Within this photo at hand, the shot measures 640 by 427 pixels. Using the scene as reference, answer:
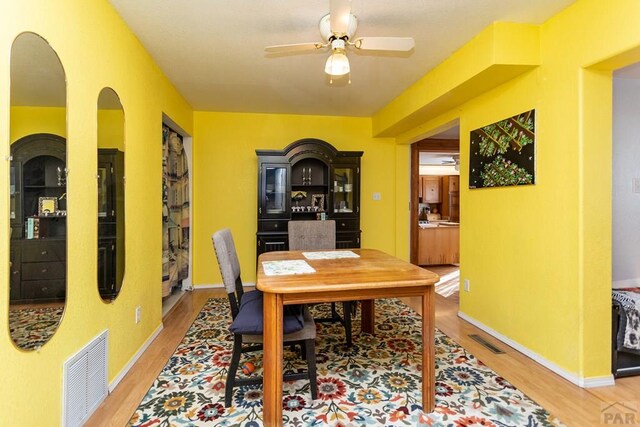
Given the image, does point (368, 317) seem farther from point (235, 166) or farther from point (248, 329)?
point (235, 166)

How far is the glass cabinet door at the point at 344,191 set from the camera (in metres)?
4.40

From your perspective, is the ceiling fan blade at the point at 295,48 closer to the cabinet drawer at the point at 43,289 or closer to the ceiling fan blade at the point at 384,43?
the ceiling fan blade at the point at 384,43

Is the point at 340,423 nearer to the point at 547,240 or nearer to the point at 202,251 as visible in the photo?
the point at 547,240

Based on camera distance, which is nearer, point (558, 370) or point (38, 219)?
point (38, 219)

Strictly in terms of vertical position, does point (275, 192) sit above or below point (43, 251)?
above

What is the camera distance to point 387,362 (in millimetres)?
2348

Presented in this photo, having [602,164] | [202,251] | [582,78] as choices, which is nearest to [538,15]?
[582,78]

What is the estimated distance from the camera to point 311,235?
311 centimetres

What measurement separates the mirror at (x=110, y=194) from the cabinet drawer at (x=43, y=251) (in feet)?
→ 1.17

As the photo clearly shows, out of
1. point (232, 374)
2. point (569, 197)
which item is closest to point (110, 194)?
point (232, 374)

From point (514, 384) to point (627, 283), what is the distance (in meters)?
1.65

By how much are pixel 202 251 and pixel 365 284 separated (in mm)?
3349

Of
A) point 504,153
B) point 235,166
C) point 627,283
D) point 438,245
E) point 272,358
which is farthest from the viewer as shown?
point 438,245

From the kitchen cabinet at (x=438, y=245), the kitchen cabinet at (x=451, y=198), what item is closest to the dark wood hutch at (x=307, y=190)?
the kitchen cabinet at (x=438, y=245)
